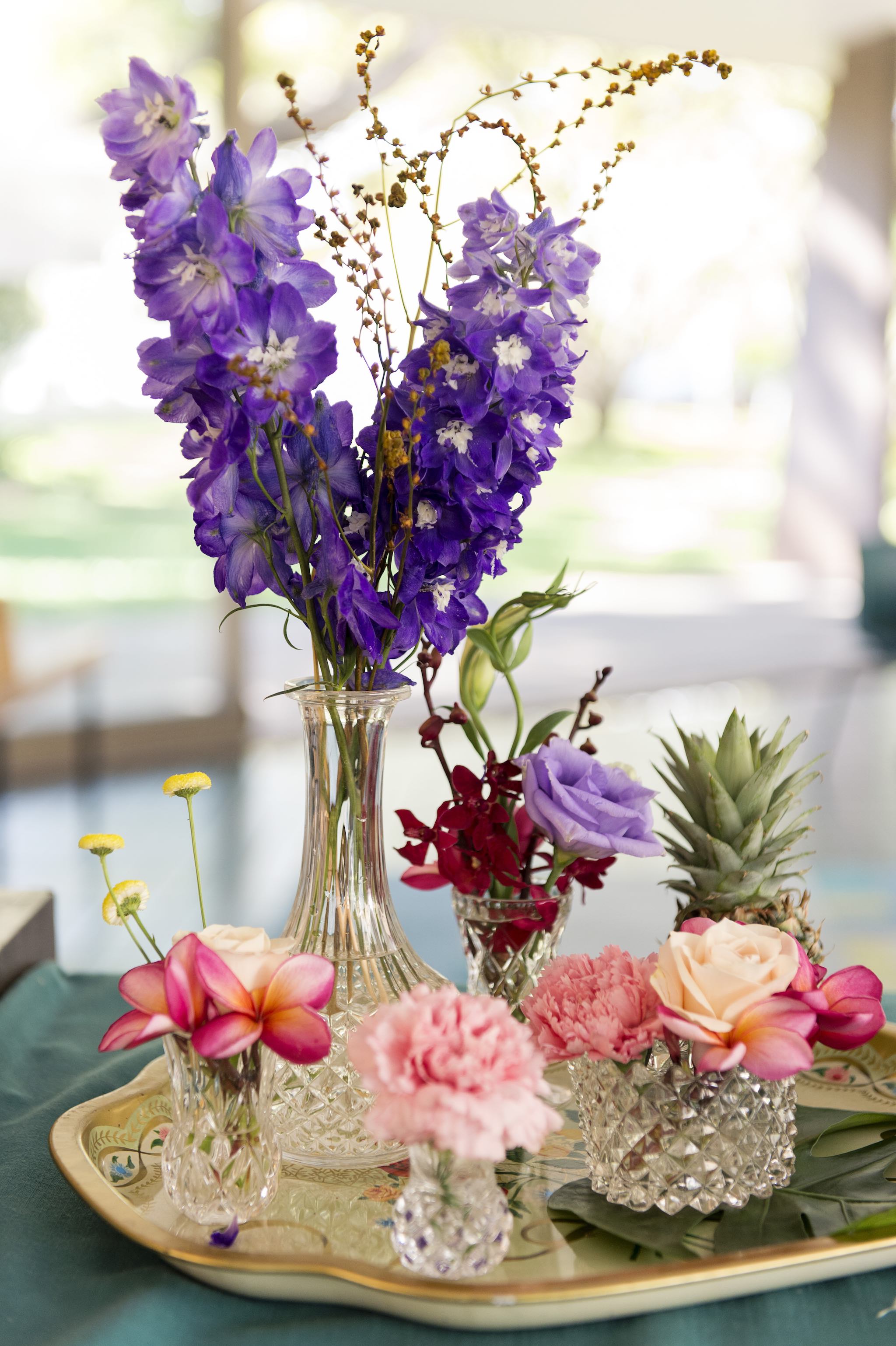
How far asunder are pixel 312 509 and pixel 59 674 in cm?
385

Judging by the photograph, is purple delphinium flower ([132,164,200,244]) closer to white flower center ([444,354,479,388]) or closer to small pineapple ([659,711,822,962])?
white flower center ([444,354,479,388])

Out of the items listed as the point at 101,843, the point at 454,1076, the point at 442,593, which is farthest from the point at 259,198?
the point at 454,1076

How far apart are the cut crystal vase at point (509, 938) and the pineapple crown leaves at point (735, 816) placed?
0.10m

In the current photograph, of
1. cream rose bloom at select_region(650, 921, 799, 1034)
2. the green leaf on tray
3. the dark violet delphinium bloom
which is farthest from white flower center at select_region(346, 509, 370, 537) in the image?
the green leaf on tray

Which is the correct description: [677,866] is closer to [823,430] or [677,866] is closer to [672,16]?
[672,16]

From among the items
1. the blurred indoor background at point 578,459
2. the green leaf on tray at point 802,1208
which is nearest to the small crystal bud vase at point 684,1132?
the green leaf on tray at point 802,1208

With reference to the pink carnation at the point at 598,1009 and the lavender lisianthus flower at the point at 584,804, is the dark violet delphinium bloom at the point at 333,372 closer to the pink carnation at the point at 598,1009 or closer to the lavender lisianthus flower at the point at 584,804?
the lavender lisianthus flower at the point at 584,804

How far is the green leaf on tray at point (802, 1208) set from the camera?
0.71 metres

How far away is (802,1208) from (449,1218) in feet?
0.77

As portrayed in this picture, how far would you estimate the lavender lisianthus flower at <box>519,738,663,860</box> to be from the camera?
82 centimetres

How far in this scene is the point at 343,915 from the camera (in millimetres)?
844

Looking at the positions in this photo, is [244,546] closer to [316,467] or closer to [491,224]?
[316,467]

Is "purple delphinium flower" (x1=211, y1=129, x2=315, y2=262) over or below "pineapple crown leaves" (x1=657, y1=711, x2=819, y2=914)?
over

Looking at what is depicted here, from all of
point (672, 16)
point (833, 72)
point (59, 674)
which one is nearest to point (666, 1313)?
point (59, 674)
